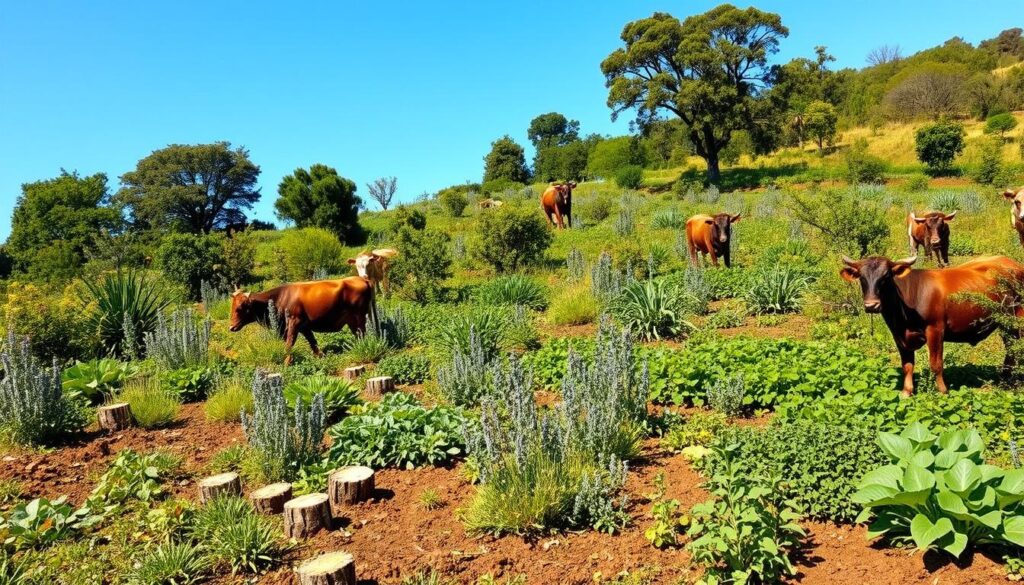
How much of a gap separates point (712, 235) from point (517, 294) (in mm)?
4382

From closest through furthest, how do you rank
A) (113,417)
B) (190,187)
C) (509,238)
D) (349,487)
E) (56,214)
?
(349,487) < (113,417) < (509,238) < (56,214) < (190,187)

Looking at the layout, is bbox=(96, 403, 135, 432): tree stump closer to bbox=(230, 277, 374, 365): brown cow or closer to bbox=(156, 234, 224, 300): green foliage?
bbox=(230, 277, 374, 365): brown cow

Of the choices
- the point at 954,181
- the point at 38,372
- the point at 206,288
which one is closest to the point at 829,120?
the point at 954,181

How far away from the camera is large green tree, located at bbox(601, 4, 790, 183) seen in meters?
34.2

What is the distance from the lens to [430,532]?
3881 mm

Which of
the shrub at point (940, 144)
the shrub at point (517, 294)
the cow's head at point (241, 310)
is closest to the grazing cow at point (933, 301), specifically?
the shrub at point (517, 294)

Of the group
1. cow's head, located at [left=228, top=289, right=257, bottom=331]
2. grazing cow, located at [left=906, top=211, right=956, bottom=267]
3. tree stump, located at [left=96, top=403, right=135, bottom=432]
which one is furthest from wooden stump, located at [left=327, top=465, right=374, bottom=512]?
grazing cow, located at [left=906, top=211, right=956, bottom=267]

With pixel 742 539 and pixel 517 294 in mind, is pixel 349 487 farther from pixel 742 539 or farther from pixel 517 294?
pixel 517 294

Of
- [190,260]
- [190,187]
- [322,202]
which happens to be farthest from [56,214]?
[190,260]

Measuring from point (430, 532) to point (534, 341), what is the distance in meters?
5.19

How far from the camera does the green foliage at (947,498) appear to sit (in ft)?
9.88

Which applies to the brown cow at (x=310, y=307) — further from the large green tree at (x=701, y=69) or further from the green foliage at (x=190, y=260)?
the large green tree at (x=701, y=69)

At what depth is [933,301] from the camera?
209 inches

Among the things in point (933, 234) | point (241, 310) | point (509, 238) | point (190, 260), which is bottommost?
point (933, 234)
